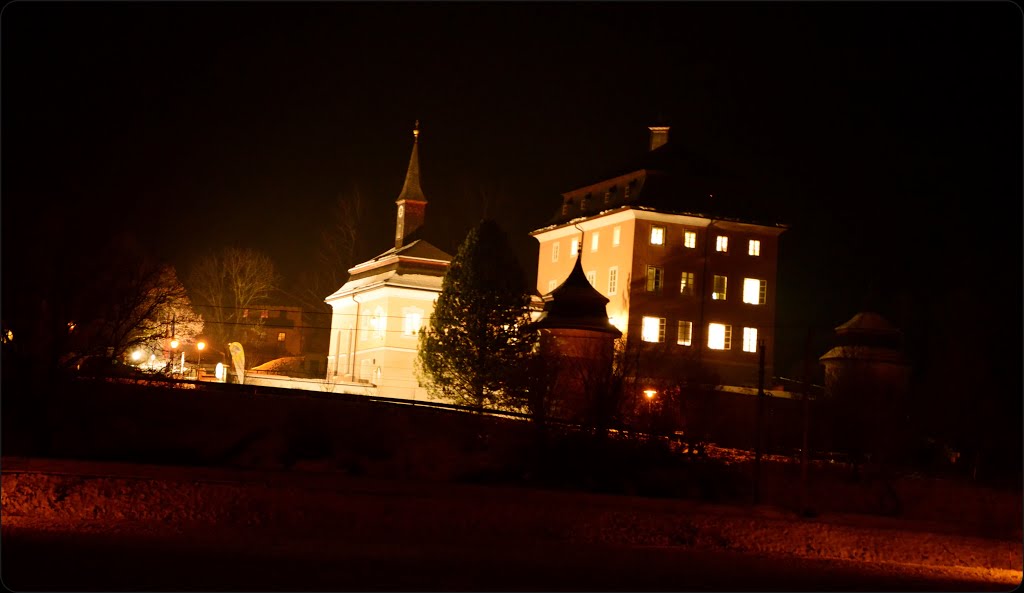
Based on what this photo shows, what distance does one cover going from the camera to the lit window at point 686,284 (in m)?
76.4

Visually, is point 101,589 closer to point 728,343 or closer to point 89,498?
point 89,498

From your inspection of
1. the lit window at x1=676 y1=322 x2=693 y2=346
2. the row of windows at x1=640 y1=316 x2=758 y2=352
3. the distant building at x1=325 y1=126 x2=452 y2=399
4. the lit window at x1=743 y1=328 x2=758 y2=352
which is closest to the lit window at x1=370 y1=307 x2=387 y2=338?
the distant building at x1=325 y1=126 x2=452 y2=399

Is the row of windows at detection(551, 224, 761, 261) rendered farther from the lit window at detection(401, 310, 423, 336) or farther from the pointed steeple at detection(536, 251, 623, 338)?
the pointed steeple at detection(536, 251, 623, 338)

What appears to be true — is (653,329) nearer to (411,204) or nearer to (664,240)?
(664,240)

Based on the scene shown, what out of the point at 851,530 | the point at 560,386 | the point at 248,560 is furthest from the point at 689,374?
the point at 248,560

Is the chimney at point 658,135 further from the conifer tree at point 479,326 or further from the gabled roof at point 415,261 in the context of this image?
the conifer tree at point 479,326


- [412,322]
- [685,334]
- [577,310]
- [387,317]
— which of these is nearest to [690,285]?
[685,334]

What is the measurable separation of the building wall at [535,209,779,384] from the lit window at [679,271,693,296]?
14cm

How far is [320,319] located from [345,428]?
179ft

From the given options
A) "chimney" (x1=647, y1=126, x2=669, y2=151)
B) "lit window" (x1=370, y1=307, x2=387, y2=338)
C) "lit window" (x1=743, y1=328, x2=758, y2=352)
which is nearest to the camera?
"lit window" (x1=370, y1=307, x2=387, y2=338)

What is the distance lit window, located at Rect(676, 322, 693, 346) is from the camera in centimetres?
7500

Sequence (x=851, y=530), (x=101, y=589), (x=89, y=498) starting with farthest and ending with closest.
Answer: (x=851, y=530)
(x=89, y=498)
(x=101, y=589)

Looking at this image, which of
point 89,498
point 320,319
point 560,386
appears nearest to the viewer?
point 89,498

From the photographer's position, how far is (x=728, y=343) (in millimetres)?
76062
